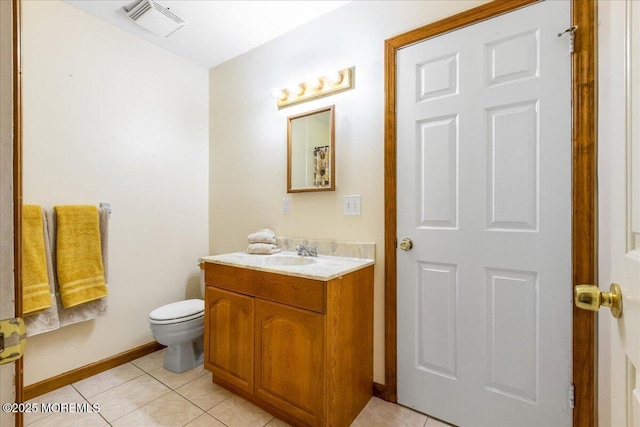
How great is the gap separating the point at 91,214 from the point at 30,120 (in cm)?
63

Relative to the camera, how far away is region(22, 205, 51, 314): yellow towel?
1.63 m

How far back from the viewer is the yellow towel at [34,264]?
1.63 metres

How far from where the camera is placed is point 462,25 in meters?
1.46

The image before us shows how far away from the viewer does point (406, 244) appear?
63.6 inches

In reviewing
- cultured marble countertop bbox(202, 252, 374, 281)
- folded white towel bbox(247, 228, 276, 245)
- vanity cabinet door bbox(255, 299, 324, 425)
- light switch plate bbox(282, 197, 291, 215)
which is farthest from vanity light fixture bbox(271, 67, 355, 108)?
vanity cabinet door bbox(255, 299, 324, 425)

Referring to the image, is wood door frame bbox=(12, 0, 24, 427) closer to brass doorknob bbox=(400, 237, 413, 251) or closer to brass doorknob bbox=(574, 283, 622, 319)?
brass doorknob bbox=(574, 283, 622, 319)

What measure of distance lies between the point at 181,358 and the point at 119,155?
1.54 m

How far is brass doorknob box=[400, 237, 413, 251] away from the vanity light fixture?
3.34 ft

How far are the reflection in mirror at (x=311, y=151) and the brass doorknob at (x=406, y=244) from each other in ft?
1.87

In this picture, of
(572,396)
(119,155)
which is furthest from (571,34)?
(119,155)

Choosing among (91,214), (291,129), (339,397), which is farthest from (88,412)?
(291,129)

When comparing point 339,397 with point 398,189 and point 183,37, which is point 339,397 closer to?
point 398,189

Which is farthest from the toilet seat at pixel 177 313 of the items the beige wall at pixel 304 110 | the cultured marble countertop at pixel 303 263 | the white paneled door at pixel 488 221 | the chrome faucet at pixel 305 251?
the white paneled door at pixel 488 221

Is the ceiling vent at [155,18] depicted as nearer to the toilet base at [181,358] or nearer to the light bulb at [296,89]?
Result: the light bulb at [296,89]
